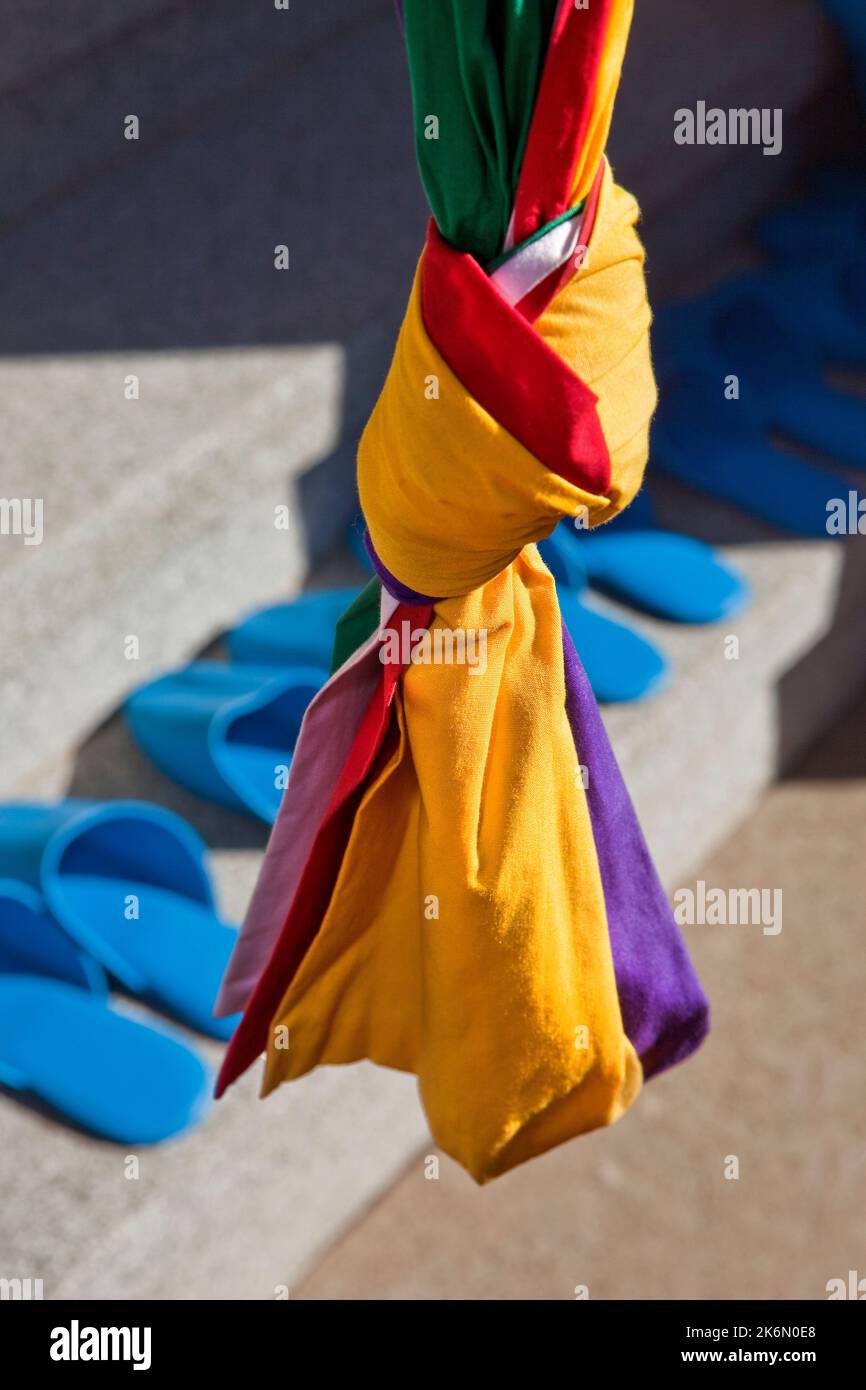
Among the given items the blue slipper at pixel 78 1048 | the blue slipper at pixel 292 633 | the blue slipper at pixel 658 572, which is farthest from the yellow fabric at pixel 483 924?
the blue slipper at pixel 658 572

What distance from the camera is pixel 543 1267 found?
1798 millimetres

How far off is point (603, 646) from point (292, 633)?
1.37 feet

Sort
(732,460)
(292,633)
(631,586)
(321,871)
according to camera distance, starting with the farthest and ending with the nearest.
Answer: (732,460)
(631,586)
(292,633)
(321,871)

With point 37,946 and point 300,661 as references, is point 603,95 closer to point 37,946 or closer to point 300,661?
point 37,946

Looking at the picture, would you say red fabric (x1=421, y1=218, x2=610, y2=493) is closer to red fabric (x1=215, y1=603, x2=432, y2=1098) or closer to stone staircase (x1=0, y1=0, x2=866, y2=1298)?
red fabric (x1=215, y1=603, x2=432, y2=1098)

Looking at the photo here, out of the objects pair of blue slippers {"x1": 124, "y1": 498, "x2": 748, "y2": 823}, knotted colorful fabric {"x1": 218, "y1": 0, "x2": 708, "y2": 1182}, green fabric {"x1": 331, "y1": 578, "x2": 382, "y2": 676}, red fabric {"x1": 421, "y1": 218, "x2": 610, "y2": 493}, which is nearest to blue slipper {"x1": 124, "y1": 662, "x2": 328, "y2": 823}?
pair of blue slippers {"x1": 124, "y1": 498, "x2": 748, "y2": 823}

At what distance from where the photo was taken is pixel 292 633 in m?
2.03

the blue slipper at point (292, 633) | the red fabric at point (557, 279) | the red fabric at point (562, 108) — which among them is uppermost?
the red fabric at point (562, 108)

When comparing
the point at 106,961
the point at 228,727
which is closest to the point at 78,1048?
the point at 106,961

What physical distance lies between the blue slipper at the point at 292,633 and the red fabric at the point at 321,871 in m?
0.86

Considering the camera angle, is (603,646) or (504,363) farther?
(603,646)

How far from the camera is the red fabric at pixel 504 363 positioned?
836 millimetres

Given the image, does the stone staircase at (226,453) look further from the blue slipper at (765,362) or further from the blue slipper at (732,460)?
the blue slipper at (765,362)

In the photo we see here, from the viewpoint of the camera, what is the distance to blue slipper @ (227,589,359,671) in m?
2.00
